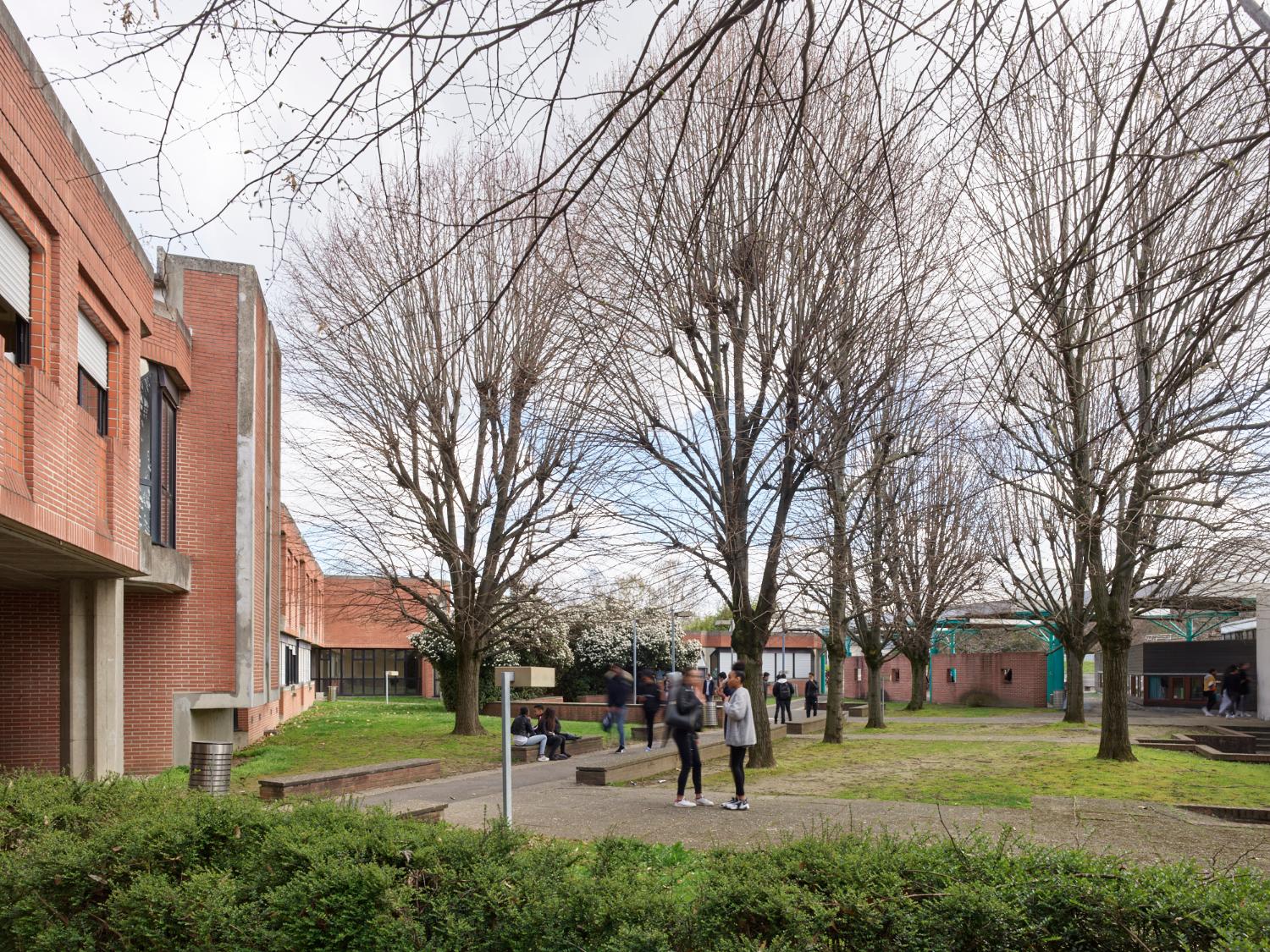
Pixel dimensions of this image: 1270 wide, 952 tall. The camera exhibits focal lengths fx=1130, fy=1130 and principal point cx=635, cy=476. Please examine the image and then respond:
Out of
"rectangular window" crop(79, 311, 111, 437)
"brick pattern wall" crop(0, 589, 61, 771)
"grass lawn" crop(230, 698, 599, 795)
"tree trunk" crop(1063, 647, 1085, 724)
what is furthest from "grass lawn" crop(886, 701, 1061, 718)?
"rectangular window" crop(79, 311, 111, 437)

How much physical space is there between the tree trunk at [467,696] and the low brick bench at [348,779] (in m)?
6.76

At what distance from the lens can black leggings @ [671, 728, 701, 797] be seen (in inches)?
508

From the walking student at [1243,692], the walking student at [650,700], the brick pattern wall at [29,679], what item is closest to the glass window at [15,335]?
the brick pattern wall at [29,679]

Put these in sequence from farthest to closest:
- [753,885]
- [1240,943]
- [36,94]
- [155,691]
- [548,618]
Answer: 1. [548,618]
2. [155,691]
3. [36,94]
4. [753,885]
5. [1240,943]

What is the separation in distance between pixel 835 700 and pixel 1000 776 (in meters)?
8.50

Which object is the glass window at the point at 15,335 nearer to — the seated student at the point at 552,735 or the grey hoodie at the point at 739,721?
the grey hoodie at the point at 739,721

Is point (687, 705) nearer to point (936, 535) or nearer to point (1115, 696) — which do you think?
point (1115, 696)

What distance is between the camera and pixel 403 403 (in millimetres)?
23078

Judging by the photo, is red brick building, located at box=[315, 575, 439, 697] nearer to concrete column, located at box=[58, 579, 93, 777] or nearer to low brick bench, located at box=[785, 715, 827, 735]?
low brick bench, located at box=[785, 715, 827, 735]

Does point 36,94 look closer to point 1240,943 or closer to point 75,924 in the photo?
point 75,924

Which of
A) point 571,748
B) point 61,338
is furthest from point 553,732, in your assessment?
point 61,338

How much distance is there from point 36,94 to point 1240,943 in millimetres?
12082

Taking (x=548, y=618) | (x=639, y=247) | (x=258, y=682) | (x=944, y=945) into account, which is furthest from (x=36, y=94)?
(x=548, y=618)

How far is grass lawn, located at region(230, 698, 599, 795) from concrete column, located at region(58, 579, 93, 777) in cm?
219
